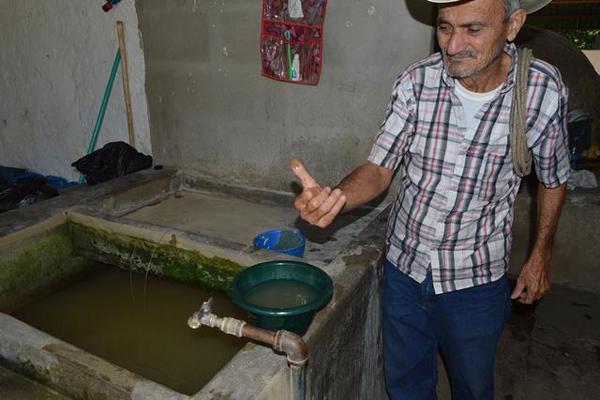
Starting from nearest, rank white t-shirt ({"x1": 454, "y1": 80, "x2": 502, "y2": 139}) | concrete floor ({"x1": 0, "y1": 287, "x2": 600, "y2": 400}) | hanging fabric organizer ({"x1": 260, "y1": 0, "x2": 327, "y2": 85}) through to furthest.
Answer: white t-shirt ({"x1": 454, "y1": 80, "x2": 502, "y2": 139}) < concrete floor ({"x1": 0, "y1": 287, "x2": 600, "y2": 400}) < hanging fabric organizer ({"x1": 260, "y1": 0, "x2": 327, "y2": 85})

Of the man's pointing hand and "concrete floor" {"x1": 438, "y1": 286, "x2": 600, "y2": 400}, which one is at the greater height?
the man's pointing hand

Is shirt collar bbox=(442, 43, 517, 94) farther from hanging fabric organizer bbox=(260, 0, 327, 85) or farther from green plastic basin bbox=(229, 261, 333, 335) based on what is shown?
hanging fabric organizer bbox=(260, 0, 327, 85)

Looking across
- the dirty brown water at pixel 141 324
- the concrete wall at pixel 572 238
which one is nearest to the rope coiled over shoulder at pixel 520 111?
the dirty brown water at pixel 141 324

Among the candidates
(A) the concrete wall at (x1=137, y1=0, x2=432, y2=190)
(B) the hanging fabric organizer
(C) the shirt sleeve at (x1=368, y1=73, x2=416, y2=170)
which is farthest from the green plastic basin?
(B) the hanging fabric organizer

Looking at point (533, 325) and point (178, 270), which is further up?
point (178, 270)

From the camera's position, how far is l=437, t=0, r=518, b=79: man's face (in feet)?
5.84

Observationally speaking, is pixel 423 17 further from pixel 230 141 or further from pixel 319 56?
pixel 230 141

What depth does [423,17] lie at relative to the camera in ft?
11.1

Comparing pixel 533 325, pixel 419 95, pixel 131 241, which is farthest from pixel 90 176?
pixel 533 325

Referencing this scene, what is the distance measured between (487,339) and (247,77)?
309 cm

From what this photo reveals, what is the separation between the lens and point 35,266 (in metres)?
3.59

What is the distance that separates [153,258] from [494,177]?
8.39 ft

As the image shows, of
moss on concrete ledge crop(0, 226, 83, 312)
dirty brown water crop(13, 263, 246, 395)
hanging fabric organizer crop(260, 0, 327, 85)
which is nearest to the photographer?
dirty brown water crop(13, 263, 246, 395)

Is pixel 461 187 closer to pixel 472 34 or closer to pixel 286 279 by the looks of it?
pixel 472 34
